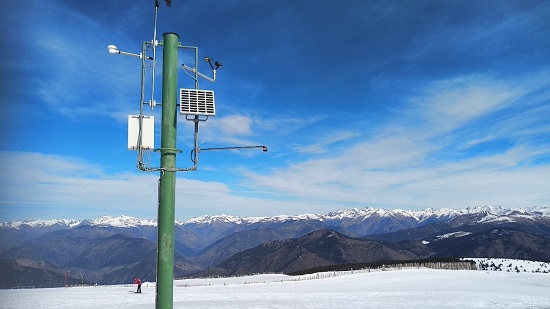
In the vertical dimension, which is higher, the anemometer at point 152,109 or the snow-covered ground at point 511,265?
the anemometer at point 152,109

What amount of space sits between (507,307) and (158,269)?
2448 cm

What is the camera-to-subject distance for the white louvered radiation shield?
11.7m

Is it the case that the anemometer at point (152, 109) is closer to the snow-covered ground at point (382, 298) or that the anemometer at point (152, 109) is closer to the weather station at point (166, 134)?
the weather station at point (166, 134)

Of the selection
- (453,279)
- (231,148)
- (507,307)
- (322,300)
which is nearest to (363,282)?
(453,279)

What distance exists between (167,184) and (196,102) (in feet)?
8.07

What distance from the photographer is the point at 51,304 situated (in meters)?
30.6

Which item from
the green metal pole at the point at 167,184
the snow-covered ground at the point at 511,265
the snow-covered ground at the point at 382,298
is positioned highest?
the green metal pole at the point at 167,184

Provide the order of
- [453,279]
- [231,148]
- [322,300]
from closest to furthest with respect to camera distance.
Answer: [231,148]
[322,300]
[453,279]

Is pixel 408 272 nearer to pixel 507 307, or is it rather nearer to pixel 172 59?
pixel 507 307

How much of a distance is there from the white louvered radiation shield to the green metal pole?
0.35 meters

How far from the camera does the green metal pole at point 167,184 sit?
11531mm

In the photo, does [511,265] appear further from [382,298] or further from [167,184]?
[167,184]

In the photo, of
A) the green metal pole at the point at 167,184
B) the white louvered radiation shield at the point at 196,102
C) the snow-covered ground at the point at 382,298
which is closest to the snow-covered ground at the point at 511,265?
the snow-covered ground at the point at 382,298

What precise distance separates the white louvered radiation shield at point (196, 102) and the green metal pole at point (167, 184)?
1.13 ft
